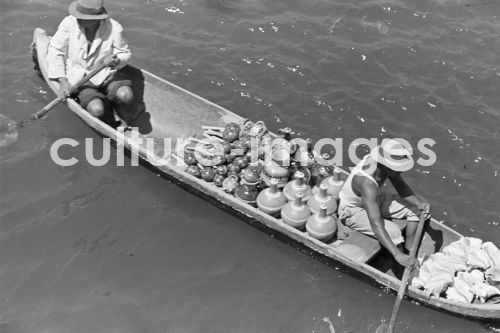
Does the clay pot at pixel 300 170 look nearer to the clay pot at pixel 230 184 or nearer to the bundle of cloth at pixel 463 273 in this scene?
the clay pot at pixel 230 184

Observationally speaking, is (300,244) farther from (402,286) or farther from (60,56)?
(60,56)

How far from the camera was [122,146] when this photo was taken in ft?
31.8

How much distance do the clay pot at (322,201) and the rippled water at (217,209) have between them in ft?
2.95

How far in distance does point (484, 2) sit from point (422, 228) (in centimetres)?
861

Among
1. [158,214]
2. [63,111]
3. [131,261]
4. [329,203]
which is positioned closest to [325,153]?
[329,203]

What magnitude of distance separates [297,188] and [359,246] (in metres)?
1.31

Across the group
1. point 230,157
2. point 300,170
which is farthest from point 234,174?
point 300,170

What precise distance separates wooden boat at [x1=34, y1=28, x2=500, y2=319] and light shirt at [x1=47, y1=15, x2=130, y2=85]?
47 cm

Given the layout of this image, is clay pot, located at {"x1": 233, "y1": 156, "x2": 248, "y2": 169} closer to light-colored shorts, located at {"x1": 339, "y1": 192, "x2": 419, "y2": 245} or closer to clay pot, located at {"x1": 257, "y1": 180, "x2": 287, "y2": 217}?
clay pot, located at {"x1": 257, "y1": 180, "x2": 287, "y2": 217}

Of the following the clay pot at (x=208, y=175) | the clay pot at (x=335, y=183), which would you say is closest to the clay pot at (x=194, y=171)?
the clay pot at (x=208, y=175)

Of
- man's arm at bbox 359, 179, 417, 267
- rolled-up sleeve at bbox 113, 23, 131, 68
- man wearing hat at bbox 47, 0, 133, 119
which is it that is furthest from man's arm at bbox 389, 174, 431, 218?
rolled-up sleeve at bbox 113, 23, 131, 68

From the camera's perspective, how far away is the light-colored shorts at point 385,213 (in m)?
8.22

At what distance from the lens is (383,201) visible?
27.4ft

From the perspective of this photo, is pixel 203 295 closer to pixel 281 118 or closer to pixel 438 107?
pixel 281 118
